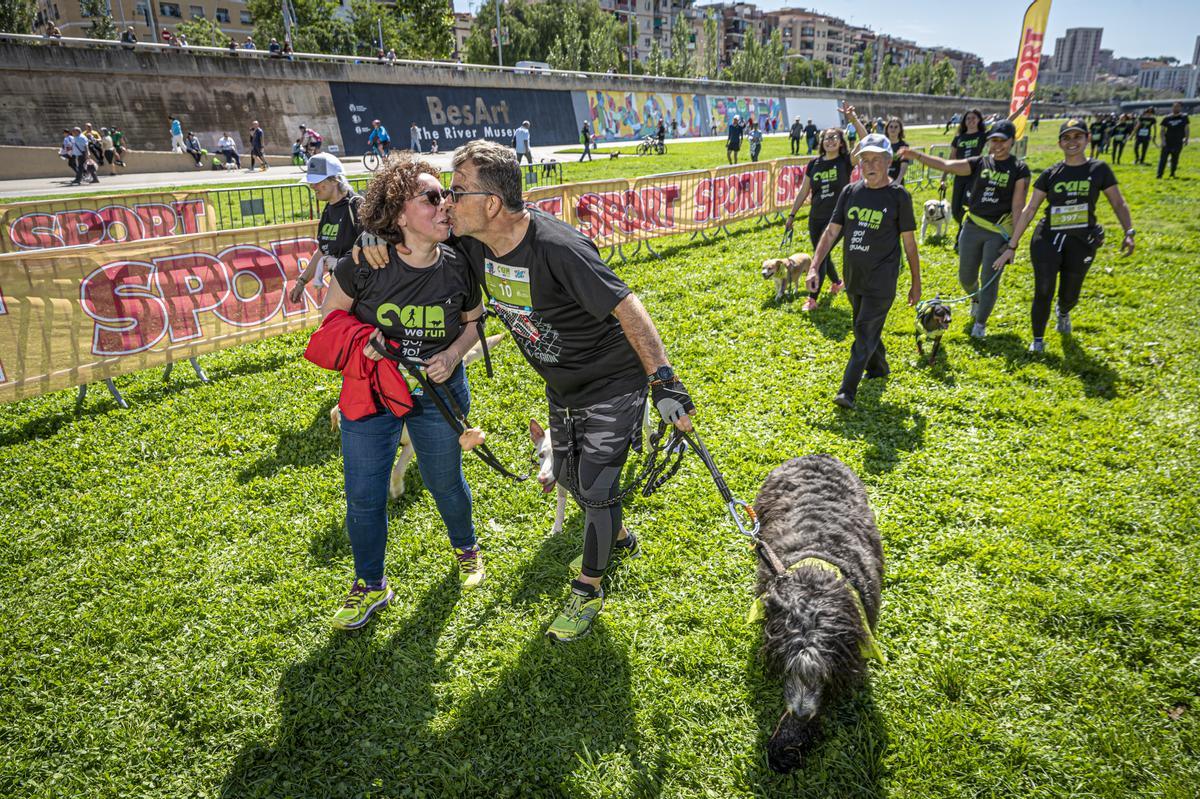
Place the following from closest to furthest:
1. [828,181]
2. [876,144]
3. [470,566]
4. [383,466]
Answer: [383,466] → [470,566] → [876,144] → [828,181]

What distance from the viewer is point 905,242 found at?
5902 millimetres

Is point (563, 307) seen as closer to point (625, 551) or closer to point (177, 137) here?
point (625, 551)

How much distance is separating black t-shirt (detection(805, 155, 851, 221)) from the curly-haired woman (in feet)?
Result: 23.4

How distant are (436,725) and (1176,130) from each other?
26.5m

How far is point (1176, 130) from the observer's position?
1920cm

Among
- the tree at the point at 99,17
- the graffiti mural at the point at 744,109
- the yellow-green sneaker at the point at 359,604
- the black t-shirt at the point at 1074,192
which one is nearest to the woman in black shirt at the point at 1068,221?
the black t-shirt at the point at 1074,192

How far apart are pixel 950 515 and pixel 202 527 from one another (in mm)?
5831

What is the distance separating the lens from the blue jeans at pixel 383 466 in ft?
11.8

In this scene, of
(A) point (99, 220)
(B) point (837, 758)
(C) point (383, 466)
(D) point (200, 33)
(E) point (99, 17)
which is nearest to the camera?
(B) point (837, 758)

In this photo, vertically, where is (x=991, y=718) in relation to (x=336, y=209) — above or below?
below

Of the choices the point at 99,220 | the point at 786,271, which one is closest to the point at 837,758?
the point at 786,271

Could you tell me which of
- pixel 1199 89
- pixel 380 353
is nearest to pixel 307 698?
pixel 380 353

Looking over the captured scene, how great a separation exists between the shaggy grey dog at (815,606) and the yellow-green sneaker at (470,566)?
6.31ft

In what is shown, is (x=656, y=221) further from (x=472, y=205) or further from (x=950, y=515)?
(x=472, y=205)
